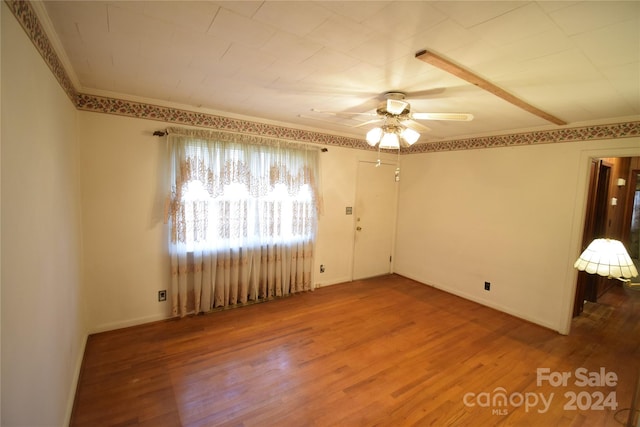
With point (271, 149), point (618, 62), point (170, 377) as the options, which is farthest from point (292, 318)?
point (618, 62)

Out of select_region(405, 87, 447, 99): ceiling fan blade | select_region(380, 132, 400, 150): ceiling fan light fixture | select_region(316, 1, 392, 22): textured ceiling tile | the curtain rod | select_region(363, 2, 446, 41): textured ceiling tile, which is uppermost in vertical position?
select_region(405, 87, 447, 99): ceiling fan blade

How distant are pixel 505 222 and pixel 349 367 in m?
2.75

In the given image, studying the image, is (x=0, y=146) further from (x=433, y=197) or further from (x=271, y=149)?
(x=433, y=197)

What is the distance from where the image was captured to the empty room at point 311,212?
1.35 metres

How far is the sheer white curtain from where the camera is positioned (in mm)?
3041

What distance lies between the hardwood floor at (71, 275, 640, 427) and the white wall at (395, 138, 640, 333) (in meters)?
0.45

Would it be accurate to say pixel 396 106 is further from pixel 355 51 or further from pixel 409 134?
pixel 355 51

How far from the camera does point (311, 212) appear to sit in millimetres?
3984

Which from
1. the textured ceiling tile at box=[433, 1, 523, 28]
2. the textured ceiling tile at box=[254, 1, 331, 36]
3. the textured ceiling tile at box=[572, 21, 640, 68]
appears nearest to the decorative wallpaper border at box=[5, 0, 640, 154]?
the textured ceiling tile at box=[254, 1, 331, 36]

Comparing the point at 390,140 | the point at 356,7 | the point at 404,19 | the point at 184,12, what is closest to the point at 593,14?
the point at 404,19

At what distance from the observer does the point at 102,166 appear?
2668 millimetres

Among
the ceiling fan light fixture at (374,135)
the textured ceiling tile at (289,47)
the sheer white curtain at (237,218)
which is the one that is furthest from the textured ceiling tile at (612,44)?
the sheer white curtain at (237,218)

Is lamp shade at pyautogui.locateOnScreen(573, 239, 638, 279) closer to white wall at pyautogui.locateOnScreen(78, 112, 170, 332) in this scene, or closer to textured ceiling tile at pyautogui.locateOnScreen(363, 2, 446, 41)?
textured ceiling tile at pyautogui.locateOnScreen(363, 2, 446, 41)

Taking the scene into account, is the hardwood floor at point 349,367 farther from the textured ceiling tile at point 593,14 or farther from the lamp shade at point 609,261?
the textured ceiling tile at point 593,14
